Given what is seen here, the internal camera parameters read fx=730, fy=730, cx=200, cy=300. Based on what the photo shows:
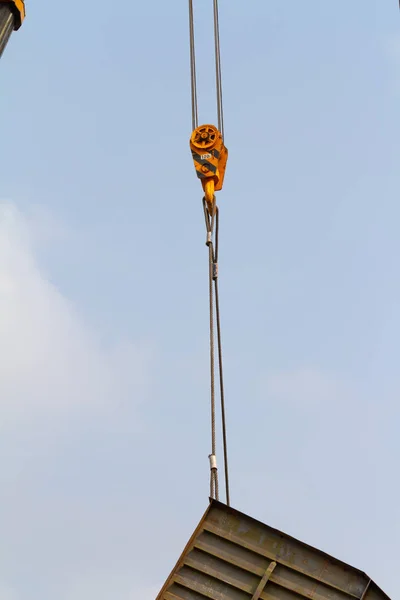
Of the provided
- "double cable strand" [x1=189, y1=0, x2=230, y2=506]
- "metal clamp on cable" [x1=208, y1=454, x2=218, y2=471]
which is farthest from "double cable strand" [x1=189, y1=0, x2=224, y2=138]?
"metal clamp on cable" [x1=208, y1=454, x2=218, y2=471]

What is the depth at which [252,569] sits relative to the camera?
7.21 m

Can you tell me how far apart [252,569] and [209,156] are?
5.70 metres

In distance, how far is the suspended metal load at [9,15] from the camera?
33.6 feet

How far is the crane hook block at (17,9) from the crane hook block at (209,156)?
2.99 m

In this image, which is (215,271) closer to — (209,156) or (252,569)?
(209,156)

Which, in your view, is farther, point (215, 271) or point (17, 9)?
point (17, 9)

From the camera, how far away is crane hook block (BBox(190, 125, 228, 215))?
402 inches

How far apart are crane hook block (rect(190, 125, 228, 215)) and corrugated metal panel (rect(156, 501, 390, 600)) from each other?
4675 mm

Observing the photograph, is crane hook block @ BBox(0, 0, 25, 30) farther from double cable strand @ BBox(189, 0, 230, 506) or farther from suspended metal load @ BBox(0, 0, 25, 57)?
double cable strand @ BBox(189, 0, 230, 506)

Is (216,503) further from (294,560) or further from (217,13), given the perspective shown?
(217,13)

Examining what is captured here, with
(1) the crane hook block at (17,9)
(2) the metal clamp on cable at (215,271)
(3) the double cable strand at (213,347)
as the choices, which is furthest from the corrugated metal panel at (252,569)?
(1) the crane hook block at (17,9)

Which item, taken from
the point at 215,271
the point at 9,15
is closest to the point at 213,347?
the point at 215,271

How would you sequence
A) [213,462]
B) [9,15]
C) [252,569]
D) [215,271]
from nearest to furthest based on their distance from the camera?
1. [252,569]
2. [213,462]
3. [215,271]
4. [9,15]

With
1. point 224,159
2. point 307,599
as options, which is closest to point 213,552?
point 307,599
